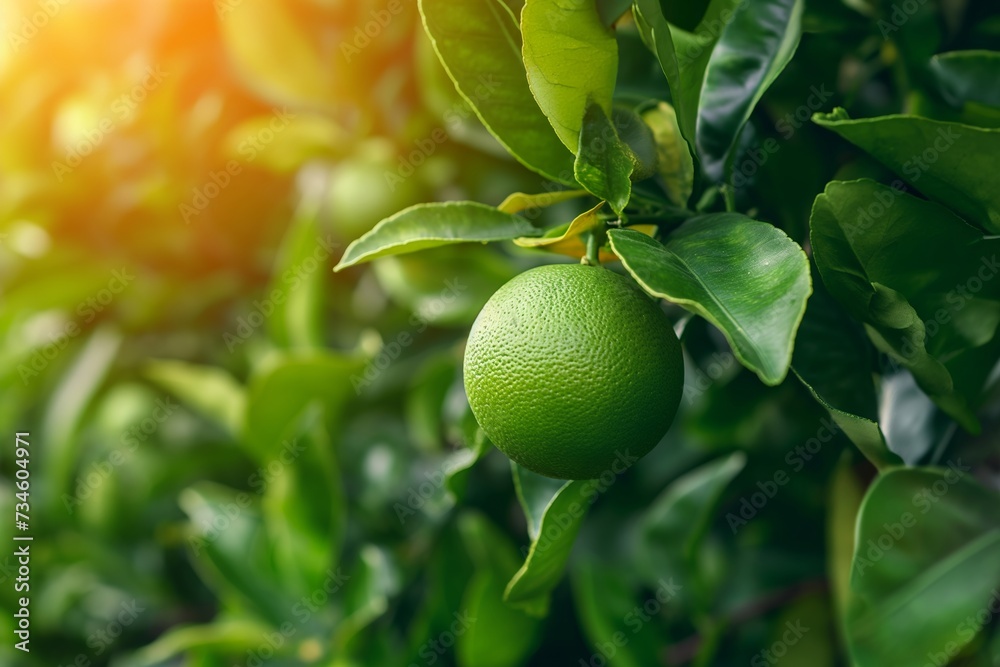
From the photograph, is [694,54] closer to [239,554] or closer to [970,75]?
[970,75]

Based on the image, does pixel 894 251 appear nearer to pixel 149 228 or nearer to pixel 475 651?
pixel 475 651

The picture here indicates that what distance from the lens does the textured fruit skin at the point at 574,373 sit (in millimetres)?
543

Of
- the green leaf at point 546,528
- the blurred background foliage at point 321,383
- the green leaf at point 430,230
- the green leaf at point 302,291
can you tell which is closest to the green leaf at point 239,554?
the blurred background foliage at point 321,383

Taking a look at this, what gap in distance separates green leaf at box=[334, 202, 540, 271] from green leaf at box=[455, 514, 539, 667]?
1.82ft

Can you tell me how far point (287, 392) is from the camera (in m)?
1.22

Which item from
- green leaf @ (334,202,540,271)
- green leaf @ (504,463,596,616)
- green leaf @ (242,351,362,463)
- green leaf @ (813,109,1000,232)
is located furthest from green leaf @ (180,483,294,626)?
green leaf @ (813,109,1000,232)

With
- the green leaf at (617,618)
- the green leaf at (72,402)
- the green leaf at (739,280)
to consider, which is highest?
the green leaf at (739,280)

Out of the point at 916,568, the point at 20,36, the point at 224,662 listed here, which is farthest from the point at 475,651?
the point at 20,36

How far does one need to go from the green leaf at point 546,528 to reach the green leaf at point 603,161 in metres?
0.21

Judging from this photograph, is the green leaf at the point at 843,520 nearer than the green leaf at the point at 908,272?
No

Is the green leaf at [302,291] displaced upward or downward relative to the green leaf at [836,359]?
downward

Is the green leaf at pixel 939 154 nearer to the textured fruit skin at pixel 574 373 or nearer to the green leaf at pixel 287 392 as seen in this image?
the textured fruit skin at pixel 574 373

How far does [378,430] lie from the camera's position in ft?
4.88

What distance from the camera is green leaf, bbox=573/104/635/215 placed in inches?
22.5
